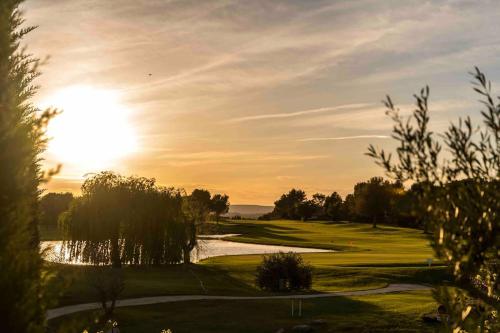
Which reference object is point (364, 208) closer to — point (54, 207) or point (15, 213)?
point (54, 207)

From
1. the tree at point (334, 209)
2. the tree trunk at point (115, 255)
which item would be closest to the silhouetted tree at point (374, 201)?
the tree at point (334, 209)

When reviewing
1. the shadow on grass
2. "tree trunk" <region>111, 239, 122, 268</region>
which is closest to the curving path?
the shadow on grass

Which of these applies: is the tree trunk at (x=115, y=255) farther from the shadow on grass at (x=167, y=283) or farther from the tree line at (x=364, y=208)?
the tree line at (x=364, y=208)

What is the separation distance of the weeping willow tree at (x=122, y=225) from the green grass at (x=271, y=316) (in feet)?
46.7

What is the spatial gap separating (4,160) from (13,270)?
1525 millimetres

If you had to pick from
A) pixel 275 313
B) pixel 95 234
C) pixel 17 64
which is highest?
pixel 17 64

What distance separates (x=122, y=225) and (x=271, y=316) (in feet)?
65.0

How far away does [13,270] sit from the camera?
301 inches

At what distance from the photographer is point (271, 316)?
30.4m

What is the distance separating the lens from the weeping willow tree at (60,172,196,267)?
151 ft

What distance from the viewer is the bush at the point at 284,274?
137 ft

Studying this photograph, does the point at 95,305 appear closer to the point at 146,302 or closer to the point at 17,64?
the point at 146,302

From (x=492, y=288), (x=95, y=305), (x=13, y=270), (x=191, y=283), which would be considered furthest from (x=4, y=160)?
(x=191, y=283)

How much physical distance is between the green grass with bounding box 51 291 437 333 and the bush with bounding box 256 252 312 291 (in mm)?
5561
